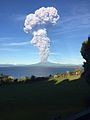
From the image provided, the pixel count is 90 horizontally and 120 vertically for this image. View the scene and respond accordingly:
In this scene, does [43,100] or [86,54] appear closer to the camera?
[86,54]

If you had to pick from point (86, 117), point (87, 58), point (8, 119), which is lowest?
point (8, 119)

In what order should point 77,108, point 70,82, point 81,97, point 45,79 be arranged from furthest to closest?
point 45,79, point 70,82, point 81,97, point 77,108

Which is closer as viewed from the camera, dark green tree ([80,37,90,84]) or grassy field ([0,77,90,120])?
grassy field ([0,77,90,120])

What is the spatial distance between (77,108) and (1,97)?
14680 mm

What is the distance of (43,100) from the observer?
44062 mm

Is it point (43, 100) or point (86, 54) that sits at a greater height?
point (86, 54)

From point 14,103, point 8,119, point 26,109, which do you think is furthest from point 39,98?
point 8,119

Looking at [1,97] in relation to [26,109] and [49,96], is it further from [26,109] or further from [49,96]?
[26,109]

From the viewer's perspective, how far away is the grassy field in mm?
33969

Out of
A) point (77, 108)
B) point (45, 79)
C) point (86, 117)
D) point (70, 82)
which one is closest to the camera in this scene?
point (86, 117)

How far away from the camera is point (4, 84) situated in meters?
62.3

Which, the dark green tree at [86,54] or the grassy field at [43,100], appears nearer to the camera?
the grassy field at [43,100]

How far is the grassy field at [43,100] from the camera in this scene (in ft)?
111

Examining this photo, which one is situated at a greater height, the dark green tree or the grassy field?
the dark green tree
